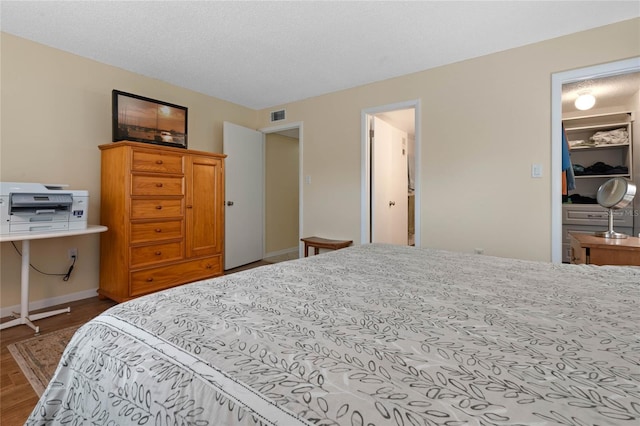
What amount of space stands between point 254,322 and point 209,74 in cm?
335

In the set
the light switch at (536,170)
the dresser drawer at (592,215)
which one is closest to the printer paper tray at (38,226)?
the light switch at (536,170)

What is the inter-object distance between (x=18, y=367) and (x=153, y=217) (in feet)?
4.76

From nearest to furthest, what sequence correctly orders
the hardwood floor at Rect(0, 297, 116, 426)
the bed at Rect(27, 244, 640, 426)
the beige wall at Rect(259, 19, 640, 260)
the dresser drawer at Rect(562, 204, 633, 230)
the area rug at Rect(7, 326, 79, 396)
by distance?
the bed at Rect(27, 244, 640, 426), the hardwood floor at Rect(0, 297, 116, 426), the area rug at Rect(7, 326, 79, 396), the beige wall at Rect(259, 19, 640, 260), the dresser drawer at Rect(562, 204, 633, 230)

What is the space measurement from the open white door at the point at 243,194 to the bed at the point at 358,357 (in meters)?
3.19

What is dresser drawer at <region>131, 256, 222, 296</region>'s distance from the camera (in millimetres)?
2812

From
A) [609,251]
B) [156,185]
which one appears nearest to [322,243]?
[156,185]

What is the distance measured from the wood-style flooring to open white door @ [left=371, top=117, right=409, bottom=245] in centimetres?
304

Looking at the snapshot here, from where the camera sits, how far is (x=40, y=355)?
190 cm

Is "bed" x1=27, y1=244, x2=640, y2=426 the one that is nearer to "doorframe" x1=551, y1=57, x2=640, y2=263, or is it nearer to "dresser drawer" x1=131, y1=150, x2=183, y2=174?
"doorframe" x1=551, y1=57, x2=640, y2=263

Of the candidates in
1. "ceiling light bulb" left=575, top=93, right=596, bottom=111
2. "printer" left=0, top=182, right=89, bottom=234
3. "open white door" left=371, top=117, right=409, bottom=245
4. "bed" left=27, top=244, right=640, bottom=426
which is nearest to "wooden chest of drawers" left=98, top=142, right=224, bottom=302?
"printer" left=0, top=182, right=89, bottom=234

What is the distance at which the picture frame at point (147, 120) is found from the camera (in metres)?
2.91

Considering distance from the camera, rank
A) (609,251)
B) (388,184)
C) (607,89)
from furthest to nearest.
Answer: (388,184)
(607,89)
(609,251)

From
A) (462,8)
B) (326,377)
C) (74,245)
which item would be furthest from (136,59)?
(326,377)

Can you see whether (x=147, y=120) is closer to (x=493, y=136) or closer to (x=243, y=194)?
(x=243, y=194)
